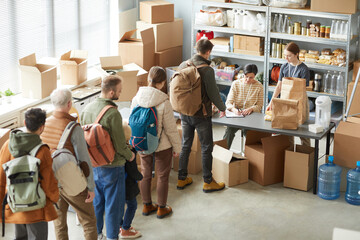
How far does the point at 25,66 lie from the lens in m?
5.77

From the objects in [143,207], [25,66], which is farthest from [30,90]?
[143,207]

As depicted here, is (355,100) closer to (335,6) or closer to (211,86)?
(335,6)

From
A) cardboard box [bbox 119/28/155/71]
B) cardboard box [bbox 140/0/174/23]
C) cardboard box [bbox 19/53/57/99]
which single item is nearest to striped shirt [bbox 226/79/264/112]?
cardboard box [bbox 119/28/155/71]

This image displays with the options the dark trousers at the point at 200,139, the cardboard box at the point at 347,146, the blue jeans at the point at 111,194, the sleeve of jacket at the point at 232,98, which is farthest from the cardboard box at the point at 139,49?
the blue jeans at the point at 111,194

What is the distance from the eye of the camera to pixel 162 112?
4602mm

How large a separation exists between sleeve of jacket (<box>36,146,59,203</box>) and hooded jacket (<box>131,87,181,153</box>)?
1.29 m

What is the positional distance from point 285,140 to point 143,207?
1.71 metres

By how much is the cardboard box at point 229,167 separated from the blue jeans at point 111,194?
1.65m

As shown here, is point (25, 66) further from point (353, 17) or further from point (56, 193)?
point (353, 17)

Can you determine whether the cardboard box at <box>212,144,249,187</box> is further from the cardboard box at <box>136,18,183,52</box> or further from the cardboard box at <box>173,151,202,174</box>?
the cardboard box at <box>136,18,183,52</box>

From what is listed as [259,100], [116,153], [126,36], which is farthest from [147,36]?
[116,153]

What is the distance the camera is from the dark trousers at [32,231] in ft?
11.6

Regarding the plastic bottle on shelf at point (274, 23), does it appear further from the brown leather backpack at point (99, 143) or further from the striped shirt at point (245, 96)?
the brown leather backpack at point (99, 143)

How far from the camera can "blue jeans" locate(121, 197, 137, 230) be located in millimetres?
4473
